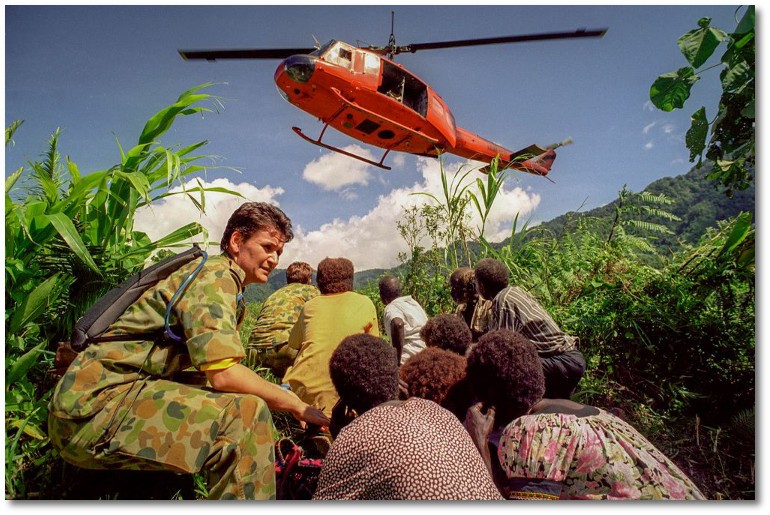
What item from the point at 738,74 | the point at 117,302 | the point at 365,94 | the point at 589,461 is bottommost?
the point at 589,461

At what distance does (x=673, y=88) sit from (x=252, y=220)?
2.22 meters

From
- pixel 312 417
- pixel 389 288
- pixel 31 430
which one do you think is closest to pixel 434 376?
pixel 312 417

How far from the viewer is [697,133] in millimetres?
2365

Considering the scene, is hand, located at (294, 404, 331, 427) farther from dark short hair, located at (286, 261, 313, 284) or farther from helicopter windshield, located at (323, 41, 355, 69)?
helicopter windshield, located at (323, 41, 355, 69)

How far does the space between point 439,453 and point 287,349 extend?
2044 millimetres

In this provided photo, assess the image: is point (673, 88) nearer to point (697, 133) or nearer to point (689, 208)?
point (697, 133)

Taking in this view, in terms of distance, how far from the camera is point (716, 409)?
2547 mm

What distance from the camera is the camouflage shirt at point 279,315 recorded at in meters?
3.31

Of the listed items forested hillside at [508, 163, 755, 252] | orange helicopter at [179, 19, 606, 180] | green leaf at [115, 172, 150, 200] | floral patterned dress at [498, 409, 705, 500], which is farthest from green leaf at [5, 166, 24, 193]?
orange helicopter at [179, 19, 606, 180]

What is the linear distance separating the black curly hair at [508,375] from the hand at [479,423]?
0.04 meters

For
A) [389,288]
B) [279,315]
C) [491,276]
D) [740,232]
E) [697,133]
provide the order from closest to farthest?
[740,232] < [697,133] < [491,276] < [279,315] < [389,288]

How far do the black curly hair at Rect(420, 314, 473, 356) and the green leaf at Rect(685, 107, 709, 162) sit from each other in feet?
5.23

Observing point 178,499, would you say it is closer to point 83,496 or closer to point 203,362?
point 83,496

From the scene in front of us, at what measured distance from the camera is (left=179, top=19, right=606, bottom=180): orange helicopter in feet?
23.4
